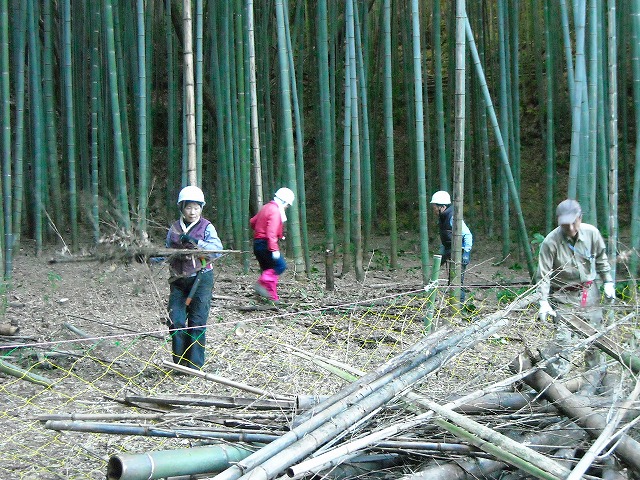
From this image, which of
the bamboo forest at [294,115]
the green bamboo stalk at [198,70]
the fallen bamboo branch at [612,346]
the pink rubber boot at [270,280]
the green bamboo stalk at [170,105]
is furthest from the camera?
the green bamboo stalk at [170,105]

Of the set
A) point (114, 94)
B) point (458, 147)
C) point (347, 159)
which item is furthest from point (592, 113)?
point (114, 94)

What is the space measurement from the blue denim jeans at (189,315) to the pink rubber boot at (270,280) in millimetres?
1536

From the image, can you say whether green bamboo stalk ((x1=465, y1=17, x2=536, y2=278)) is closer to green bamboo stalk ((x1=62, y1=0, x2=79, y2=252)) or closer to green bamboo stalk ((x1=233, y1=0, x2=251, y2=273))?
green bamboo stalk ((x1=233, y1=0, x2=251, y2=273))

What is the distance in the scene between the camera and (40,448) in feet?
10.9

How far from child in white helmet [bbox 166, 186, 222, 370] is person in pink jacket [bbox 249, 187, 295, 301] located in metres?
1.35

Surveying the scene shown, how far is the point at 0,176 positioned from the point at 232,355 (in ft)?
10.2

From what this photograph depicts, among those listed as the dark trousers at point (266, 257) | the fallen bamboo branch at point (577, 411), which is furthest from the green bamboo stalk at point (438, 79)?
the fallen bamboo branch at point (577, 411)

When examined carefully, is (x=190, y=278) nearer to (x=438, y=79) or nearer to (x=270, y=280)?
(x=270, y=280)

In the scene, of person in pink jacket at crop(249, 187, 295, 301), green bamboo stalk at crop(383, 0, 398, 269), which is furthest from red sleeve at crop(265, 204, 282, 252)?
green bamboo stalk at crop(383, 0, 398, 269)

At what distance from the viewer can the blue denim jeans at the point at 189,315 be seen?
462cm

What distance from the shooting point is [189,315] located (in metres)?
4.71

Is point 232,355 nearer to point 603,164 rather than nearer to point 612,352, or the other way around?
point 612,352

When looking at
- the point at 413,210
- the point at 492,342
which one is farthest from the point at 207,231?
the point at 413,210

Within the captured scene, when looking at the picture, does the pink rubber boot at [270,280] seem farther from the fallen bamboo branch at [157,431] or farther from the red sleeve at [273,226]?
the fallen bamboo branch at [157,431]
